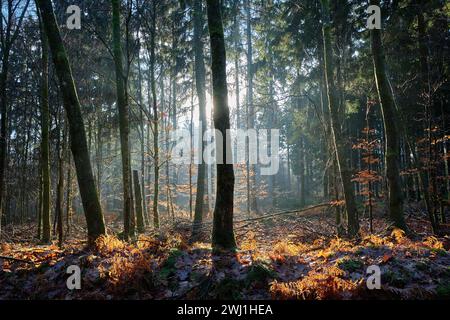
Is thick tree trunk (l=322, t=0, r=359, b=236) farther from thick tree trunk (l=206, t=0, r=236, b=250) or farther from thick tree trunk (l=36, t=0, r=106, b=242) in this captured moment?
thick tree trunk (l=36, t=0, r=106, b=242)

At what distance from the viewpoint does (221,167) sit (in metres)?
6.12

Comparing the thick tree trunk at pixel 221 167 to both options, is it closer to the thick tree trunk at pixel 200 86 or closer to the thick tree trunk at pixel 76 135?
the thick tree trunk at pixel 76 135

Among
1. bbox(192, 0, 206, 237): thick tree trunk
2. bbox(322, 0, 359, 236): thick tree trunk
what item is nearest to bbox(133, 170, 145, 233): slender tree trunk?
bbox(192, 0, 206, 237): thick tree trunk

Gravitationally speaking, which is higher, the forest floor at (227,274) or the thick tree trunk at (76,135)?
the thick tree trunk at (76,135)

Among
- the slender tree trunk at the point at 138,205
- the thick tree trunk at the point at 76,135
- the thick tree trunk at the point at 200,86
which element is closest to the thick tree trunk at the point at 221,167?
the thick tree trunk at the point at 76,135

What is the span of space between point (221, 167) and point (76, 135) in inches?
137

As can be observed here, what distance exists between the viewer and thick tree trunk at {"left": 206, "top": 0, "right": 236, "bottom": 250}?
6.11m

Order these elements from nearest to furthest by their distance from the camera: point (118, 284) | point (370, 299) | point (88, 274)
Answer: point (370, 299) → point (118, 284) → point (88, 274)

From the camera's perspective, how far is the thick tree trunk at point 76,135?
6.99m

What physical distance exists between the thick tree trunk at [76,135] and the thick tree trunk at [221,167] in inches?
108
